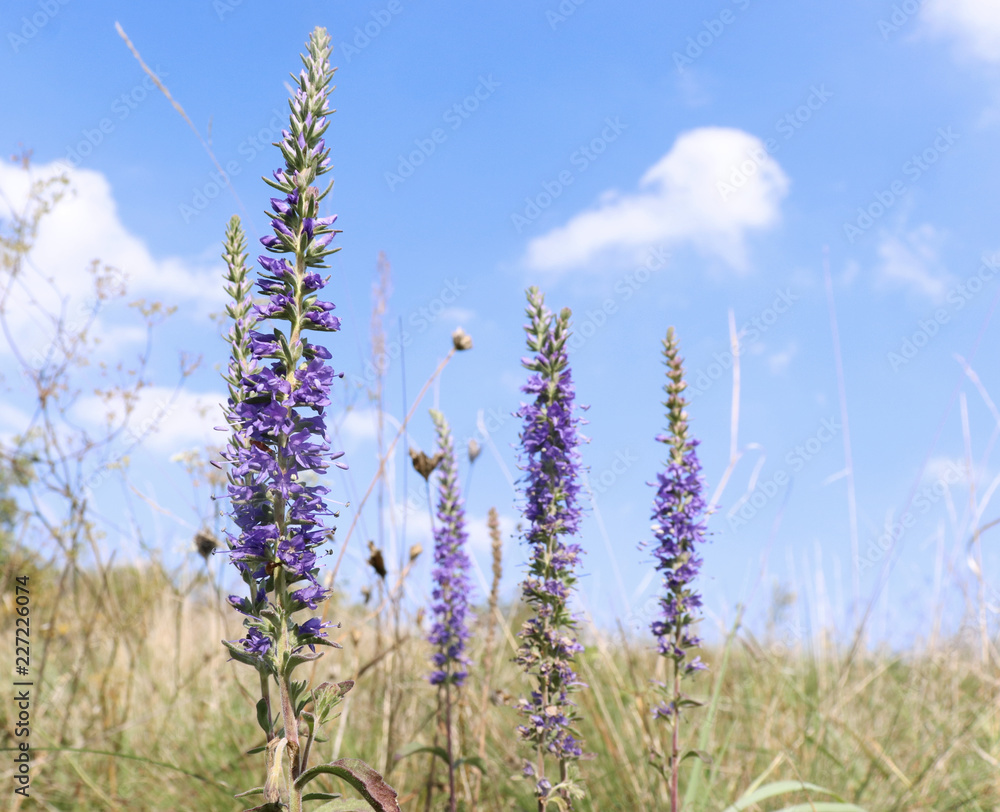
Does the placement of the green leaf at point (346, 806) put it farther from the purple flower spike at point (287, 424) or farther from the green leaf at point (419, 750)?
the green leaf at point (419, 750)

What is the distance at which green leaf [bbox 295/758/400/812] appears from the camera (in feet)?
6.35

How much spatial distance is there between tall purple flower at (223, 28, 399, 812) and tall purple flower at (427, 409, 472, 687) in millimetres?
2269

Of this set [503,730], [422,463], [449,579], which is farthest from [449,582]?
[503,730]

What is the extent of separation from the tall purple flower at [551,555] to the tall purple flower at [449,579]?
958 millimetres

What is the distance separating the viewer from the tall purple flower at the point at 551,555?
3461 millimetres

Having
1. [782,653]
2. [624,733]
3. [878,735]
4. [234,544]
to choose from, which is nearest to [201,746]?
[624,733]

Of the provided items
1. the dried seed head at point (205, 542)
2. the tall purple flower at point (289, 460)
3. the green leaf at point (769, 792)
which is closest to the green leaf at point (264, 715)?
the tall purple flower at point (289, 460)

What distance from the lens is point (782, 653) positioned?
905 centimetres

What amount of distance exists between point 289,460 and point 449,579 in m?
2.59

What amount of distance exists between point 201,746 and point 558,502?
3.88m

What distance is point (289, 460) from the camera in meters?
2.30

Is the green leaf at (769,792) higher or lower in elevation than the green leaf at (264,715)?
lower

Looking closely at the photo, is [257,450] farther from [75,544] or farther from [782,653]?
[782,653]

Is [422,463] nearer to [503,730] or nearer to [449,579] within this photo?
[449,579]
